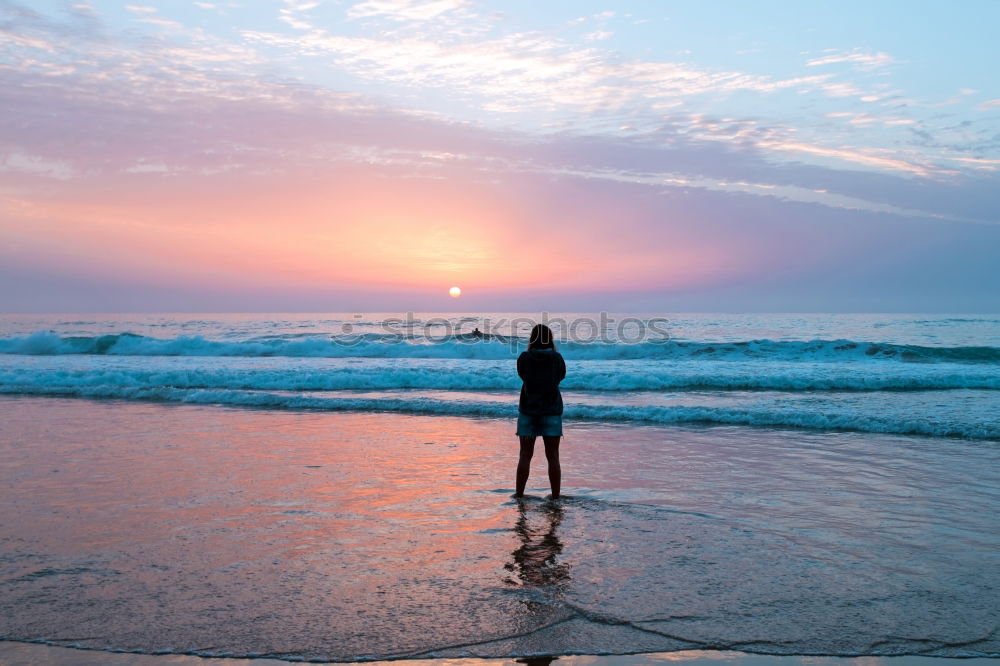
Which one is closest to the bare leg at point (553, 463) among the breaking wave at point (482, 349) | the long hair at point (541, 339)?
the long hair at point (541, 339)

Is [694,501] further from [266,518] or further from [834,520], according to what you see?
[266,518]

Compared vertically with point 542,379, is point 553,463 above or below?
below

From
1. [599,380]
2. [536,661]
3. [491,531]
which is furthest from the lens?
[599,380]

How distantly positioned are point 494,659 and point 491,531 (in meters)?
2.40

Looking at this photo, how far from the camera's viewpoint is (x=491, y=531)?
616 centimetres

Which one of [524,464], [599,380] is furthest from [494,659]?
[599,380]

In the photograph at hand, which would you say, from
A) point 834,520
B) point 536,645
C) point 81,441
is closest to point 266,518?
point 536,645

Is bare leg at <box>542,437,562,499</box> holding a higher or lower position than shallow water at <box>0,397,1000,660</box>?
higher

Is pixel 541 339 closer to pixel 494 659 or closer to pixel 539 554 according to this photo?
pixel 539 554

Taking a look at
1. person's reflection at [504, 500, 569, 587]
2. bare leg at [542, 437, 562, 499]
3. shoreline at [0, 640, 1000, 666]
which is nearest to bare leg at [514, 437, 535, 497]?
bare leg at [542, 437, 562, 499]

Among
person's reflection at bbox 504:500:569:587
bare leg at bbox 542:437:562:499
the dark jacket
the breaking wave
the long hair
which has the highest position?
the long hair

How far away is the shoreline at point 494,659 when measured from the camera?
3.70 meters

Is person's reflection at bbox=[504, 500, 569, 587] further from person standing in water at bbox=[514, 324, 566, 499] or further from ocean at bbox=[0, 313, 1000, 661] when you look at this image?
person standing in water at bbox=[514, 324, 566, 499]

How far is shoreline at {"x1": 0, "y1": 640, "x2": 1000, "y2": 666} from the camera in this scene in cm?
370
